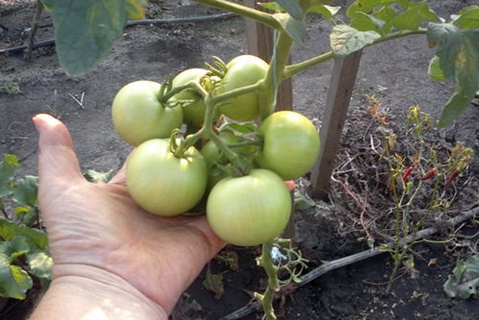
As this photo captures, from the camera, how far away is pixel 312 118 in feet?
7.82

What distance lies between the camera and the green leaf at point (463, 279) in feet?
5.74

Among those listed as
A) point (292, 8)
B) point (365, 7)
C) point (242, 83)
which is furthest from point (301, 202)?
point (292, 8)

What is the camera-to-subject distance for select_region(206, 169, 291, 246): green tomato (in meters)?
0.90

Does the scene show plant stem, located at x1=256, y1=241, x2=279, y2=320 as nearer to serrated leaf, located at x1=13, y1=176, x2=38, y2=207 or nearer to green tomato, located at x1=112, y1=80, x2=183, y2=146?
green tomato, located at x1=112, y1=80, x2=183, y2=146

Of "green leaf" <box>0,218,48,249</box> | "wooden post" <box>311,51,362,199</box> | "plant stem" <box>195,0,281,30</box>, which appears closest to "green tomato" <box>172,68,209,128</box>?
"plant stem" <box>195,0,281,30</box>

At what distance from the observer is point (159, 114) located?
1033mm

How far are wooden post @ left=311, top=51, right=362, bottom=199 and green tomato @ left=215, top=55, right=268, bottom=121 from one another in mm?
606

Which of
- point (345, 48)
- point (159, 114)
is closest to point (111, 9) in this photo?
point (345, 48)

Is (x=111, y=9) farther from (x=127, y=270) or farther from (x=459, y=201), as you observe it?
(x=459, y=201)

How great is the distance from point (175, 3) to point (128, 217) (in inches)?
104

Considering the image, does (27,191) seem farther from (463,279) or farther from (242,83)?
(463,279)

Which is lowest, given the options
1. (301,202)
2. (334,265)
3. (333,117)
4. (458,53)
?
(334,265)

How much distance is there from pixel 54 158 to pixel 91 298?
1.00ft

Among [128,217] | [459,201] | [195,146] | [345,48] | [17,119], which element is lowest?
[17,119]
